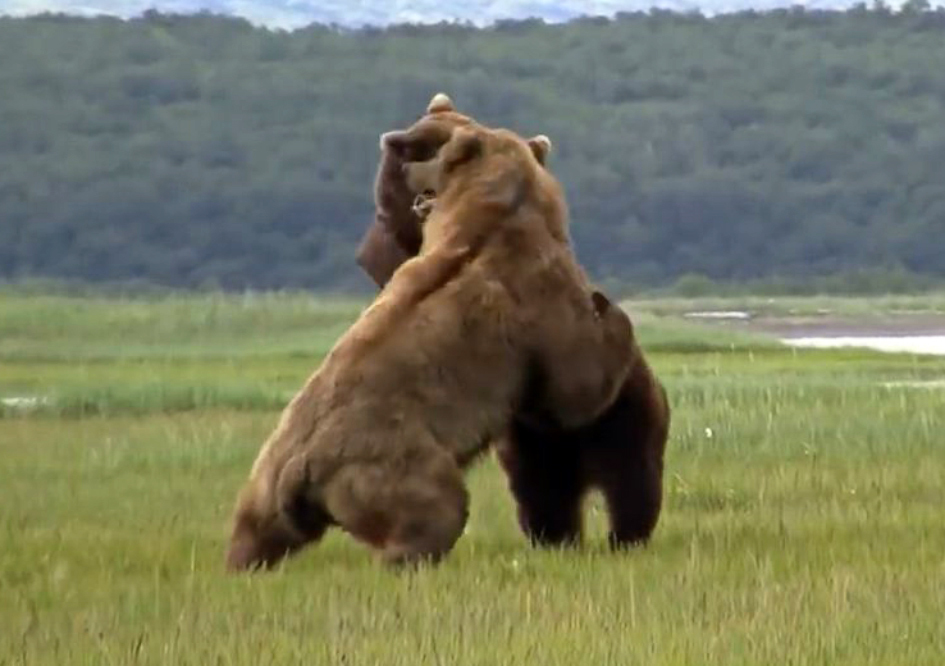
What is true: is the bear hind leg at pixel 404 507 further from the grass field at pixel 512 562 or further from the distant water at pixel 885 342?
the distant water at pixel 885 342

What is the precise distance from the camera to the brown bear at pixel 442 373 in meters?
6.20

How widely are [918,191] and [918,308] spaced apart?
14902 millimetres

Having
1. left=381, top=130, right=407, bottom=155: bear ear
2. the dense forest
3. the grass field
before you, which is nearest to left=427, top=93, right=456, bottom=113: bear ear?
left=381, top=130, right=407, bottom=155: bear ear

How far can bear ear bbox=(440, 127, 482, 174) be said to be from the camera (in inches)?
265

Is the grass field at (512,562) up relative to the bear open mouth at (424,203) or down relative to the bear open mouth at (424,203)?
down

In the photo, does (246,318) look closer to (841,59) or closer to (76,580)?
(76,580)

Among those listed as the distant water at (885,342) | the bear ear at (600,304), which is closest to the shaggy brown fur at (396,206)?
the bear ear at (600,304)

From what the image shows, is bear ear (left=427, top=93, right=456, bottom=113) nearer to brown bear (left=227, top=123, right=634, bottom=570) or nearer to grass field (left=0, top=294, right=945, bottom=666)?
brown bear (left=227, top=123, right=634, bottom=570)

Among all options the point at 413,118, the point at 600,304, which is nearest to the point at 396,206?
the point at 600,304

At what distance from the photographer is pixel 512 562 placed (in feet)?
21.4

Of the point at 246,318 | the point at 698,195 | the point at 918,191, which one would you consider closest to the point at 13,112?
the point at 698,195

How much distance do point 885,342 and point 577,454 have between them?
1866cm

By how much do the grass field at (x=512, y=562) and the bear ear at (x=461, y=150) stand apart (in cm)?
97

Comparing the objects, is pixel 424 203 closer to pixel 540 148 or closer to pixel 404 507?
pixel 540 148
